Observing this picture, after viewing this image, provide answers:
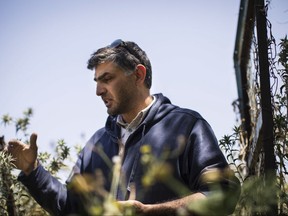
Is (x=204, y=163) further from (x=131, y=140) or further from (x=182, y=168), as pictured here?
(x=131, y=140)

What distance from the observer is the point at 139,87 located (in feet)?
9.65

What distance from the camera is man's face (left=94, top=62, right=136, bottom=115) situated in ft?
9.02

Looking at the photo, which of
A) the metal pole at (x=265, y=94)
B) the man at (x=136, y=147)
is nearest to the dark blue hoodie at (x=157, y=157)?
the man at (x=136, y=147)

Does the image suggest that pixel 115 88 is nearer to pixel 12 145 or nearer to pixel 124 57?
pixel 124 57

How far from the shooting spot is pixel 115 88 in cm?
282

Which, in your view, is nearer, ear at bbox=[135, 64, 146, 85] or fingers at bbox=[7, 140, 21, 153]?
fingers at bbox=[7, 140, 21, 153]

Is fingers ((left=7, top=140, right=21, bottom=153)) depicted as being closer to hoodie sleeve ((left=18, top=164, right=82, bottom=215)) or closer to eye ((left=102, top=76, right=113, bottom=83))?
hoodie sleeve ((left=18, top=164, right=82, bottom=215))

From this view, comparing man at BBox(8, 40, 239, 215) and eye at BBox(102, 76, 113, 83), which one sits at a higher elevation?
eye at BBox(102, 76, 113, 83)

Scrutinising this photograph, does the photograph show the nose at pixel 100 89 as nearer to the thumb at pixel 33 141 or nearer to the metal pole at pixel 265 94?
the thumb at pixel 33 141

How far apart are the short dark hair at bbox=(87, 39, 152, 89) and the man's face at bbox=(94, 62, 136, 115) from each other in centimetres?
4

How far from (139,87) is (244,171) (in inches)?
45.4

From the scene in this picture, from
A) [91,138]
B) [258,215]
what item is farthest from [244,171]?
[91,138]

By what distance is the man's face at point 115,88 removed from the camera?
275cm

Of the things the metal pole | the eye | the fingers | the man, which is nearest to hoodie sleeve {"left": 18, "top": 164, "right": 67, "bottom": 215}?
the man
